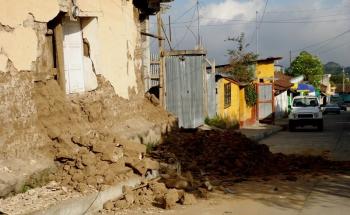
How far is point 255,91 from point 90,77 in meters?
24.3

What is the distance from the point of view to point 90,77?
392 inches

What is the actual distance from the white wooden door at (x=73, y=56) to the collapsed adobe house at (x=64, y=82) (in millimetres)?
19

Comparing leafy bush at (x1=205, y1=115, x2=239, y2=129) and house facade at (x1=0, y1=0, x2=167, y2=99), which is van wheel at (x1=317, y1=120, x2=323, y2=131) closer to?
leafy bush at (x1=205, y1=115, x2=239, y2=129)

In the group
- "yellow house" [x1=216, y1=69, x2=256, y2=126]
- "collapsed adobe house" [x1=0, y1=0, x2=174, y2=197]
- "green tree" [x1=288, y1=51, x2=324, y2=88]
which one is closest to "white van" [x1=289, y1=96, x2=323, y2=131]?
"yellow house" [x1=216, y1=69, x2=256, y2=126]

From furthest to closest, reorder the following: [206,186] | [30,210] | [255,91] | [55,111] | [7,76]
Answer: [255,91]
[206,186]
[55,111]
[7,76]
[30,210]

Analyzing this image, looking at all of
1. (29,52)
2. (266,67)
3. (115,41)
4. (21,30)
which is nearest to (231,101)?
(266,67)

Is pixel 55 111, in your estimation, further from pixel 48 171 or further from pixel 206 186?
pixel 206 186

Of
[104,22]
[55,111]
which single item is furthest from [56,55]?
[104,22]

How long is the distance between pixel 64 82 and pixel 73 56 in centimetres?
106

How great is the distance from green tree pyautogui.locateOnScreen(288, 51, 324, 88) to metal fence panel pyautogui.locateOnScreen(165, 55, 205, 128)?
57179 millimetres

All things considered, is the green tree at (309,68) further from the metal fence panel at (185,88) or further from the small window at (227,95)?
the metal fence panel at (185,88)

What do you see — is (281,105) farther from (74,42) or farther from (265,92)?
(74,42)

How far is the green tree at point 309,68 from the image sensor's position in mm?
73938

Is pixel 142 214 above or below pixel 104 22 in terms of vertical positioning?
below
